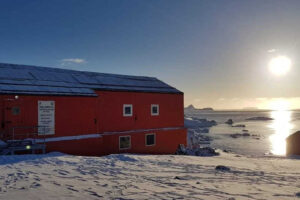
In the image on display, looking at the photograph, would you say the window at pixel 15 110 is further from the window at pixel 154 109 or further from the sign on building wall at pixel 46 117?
the window at pixel 154 109

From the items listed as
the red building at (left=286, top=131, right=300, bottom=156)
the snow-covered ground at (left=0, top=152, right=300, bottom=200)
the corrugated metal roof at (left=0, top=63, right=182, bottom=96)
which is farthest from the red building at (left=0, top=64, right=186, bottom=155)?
the red building at (left=286, top=131, right=300, bottom=156)

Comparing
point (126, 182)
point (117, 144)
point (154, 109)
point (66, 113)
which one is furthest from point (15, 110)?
point (154, 109)

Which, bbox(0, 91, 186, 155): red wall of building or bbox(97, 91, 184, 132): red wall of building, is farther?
bbox(97, 91, 184, 132): red wall of building

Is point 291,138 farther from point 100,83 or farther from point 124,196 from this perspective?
point 124,196

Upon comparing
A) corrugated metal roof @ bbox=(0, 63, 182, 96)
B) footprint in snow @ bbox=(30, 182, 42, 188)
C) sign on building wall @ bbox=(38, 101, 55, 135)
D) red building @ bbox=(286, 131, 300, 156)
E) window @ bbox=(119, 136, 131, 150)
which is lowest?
red building @ bbox=(286, 131, 300, 156)

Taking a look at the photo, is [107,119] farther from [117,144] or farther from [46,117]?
[46,117]

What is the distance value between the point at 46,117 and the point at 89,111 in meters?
3.52

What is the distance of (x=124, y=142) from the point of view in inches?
892

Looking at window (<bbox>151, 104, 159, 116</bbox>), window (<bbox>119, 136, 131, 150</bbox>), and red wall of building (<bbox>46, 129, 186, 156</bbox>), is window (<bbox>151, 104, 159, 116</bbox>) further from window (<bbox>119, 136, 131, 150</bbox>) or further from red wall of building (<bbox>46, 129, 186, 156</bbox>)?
window (<bbox>119, 136, 131, 150</bbox>)

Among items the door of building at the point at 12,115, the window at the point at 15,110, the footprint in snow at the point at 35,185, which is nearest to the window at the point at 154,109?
the door of building at the point at 12,115

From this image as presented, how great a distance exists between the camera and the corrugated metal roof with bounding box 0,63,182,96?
17.5 m

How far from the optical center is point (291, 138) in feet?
100

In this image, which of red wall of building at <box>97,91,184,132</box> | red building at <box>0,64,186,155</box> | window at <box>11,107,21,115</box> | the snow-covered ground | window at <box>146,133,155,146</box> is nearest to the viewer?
the snow-covered ground

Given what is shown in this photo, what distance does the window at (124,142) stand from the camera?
882 inches
